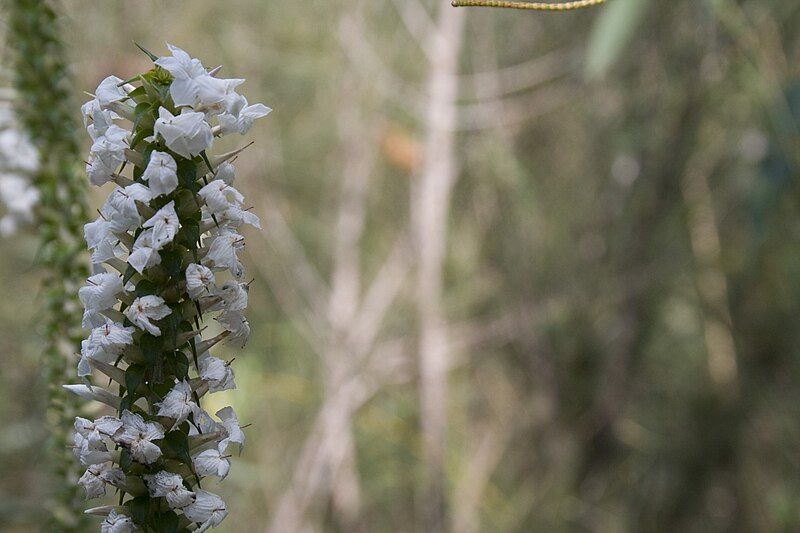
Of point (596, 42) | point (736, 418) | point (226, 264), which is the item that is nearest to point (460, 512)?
point (736, 418)

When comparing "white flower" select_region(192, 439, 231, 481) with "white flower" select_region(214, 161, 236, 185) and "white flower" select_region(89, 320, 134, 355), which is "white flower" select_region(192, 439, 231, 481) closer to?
"white flower" select_region(89, 320, 134, 355)

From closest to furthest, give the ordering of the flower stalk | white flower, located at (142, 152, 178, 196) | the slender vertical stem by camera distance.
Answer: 1. white flower, located at (142, 152, 178, 196)
2. the flower stalk
3. the slender vertical stem

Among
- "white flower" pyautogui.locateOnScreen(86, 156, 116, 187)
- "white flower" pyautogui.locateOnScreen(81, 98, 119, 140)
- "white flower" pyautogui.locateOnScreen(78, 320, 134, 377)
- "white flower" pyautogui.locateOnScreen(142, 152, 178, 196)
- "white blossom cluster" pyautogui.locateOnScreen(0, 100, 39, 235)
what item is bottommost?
"white flower" pyautogui.locateOnScreen(78, 320, 134, 377)

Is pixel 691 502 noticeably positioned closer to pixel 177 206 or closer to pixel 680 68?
pixel 680 68

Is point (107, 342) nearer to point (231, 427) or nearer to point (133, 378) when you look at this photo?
point (133, 378)

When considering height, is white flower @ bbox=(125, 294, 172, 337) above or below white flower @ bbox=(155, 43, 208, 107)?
below

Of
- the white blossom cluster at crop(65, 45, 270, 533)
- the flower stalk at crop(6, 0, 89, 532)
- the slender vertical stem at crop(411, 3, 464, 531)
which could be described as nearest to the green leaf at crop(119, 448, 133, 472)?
the white blossom cluster at crop(65, 45, 270, 533)
